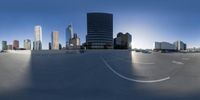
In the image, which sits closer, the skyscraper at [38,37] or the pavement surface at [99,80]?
the pavement surface at [99,80]

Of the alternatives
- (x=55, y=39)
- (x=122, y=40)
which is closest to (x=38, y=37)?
(x=55, y=39)

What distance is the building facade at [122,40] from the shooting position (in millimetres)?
6660

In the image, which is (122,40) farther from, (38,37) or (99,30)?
(38,37)

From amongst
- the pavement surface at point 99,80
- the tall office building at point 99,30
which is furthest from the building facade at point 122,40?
the pavement surface at point 99,80

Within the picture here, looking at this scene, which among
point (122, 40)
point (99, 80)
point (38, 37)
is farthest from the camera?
point (122, 40)

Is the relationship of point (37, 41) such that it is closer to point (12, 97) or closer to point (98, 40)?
point (98, 40)

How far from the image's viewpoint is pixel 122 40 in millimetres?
6762

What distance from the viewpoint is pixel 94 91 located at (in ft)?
16.0

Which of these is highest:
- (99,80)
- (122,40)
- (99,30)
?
(99,30)

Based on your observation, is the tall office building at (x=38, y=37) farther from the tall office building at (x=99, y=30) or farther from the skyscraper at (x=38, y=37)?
the tall office building at (x=99, y=30)

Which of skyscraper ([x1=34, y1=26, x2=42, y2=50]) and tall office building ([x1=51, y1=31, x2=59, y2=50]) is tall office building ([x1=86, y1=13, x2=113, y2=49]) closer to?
tall office building ([x1=51, y1=31, x2=59, y2=50])

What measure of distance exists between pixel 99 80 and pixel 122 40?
69.6 inches

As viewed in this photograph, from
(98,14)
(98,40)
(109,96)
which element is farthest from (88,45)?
(109,96)

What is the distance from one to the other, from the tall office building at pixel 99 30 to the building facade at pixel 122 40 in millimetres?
200
